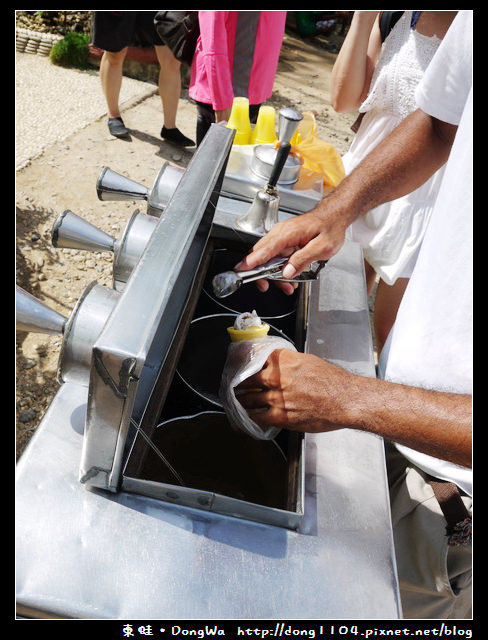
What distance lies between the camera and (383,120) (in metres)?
2.21

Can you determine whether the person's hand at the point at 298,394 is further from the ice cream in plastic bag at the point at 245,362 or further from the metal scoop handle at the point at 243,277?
the metal scoop handle at the point at 243,277

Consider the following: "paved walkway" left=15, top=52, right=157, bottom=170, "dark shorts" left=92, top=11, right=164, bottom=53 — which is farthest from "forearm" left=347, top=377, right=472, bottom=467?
"dark shorts" left=92, top=11, right=164, bottom=53

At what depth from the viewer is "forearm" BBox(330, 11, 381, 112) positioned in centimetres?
225

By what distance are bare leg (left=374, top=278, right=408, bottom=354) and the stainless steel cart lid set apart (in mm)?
1528

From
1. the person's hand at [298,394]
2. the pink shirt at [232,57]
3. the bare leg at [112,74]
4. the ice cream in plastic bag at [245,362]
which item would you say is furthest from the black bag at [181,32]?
the person's hand at [298,394]

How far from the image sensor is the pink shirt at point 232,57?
3160 millimetres

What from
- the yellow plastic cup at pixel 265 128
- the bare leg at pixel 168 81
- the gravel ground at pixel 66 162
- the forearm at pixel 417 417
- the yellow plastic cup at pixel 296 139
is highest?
the yellow plastic cup at pixel 265 128

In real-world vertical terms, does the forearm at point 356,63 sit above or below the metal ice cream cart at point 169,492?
above

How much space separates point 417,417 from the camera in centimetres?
88

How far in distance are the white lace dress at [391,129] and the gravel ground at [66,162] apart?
1776mm

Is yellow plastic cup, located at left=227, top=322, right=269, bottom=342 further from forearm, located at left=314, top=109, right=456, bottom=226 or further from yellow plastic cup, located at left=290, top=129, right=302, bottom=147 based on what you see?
yellow plastic cup, located at left=290, top=129, right=302, bottom=147
